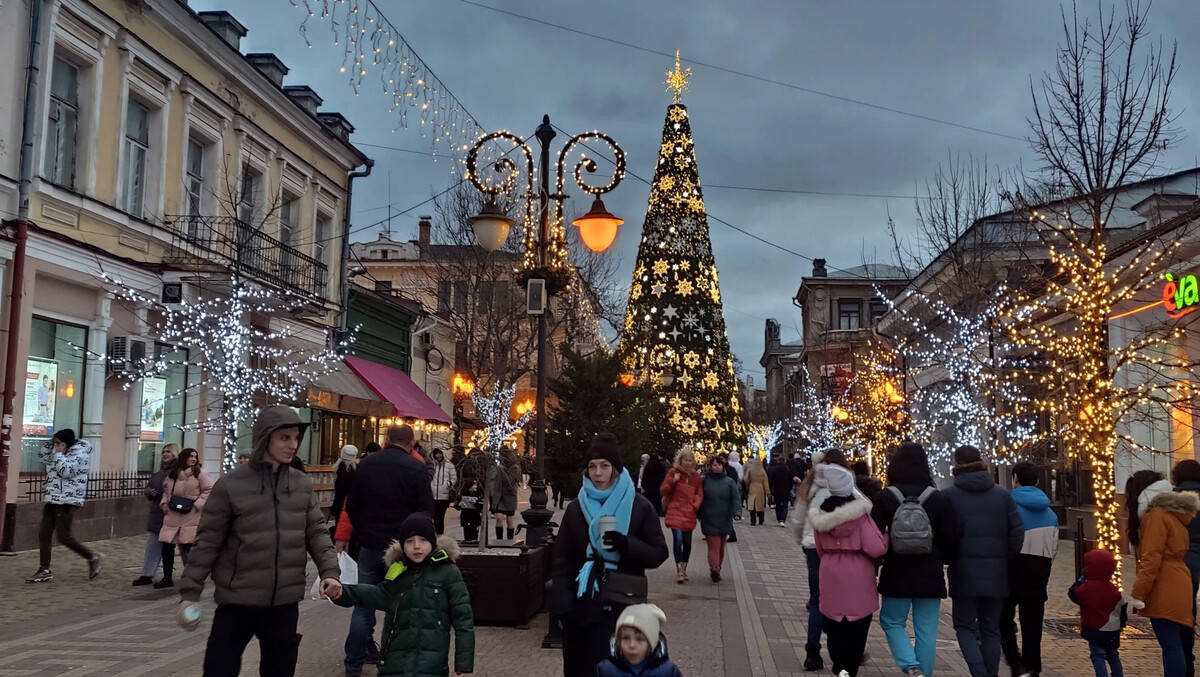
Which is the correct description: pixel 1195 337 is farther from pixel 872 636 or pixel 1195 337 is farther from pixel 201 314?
pixel 201 314

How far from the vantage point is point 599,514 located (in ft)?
20.7

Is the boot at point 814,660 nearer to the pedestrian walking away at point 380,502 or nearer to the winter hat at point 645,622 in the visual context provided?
the pedestrian walking away at point 380,502

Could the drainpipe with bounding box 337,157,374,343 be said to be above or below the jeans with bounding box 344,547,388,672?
above

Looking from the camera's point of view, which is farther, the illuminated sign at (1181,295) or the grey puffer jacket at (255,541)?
the illuminated sign at (1181,295)

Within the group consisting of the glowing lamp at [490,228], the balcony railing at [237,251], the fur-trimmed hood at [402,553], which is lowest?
the fur-trimmed hood at [402,553]

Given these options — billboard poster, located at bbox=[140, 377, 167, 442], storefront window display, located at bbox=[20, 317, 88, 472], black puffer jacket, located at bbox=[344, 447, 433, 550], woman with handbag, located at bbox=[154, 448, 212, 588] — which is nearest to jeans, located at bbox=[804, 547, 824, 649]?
black puffer jacket, located at bbox=[344, 447, 433, 550]

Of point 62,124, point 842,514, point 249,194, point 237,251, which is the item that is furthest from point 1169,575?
point 249,194

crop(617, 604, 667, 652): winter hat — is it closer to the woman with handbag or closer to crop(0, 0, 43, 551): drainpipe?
the woman with handbag

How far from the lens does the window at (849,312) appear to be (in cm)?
8694

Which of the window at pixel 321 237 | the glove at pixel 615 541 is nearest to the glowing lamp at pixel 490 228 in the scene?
the glove at pixel 615 541

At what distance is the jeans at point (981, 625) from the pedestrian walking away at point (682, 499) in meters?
6.94

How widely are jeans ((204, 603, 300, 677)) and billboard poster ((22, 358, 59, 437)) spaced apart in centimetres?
1238

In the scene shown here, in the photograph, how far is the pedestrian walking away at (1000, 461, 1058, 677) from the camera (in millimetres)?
8211

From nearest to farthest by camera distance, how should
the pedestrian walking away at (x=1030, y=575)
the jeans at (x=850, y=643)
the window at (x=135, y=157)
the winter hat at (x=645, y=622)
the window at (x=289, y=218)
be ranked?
the winter hat at (x=645, y=622) → the jeans at (x=850, y=643) → the pedestrian walking away at (x=1030, y=575) → the window at (x=135, y=157) → the window at (x=289, y=218)
